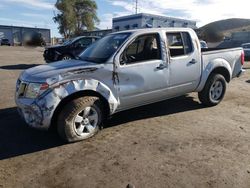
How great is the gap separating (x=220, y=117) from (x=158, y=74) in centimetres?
170

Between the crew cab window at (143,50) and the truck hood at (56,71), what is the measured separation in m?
0.69

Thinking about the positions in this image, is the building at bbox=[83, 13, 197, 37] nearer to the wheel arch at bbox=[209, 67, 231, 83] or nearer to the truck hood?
the wheel arch at bbox=[209, 67, 231, 83]

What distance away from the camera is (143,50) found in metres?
5.58

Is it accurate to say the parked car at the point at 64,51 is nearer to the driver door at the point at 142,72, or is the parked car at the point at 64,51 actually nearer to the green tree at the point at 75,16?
the driver door at the point at 142,72

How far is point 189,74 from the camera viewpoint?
617cm

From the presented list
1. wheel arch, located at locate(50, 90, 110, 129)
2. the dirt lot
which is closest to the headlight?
wheel arch, located at locate(50, 90, 110, 129)

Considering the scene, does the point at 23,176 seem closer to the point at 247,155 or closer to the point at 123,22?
the point at 247,155

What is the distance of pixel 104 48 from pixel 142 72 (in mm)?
893

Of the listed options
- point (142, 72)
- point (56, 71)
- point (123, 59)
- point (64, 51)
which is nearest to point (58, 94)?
point (56, 71)

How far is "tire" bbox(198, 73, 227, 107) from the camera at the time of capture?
6.66m

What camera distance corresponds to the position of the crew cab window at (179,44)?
591cm

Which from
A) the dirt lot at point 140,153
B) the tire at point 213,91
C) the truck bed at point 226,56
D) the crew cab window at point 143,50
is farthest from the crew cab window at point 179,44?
the dirt lot at point 140,153

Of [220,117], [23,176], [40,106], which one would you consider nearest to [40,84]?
[40,106]

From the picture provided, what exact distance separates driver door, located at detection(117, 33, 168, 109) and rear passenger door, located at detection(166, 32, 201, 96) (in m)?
0.26
